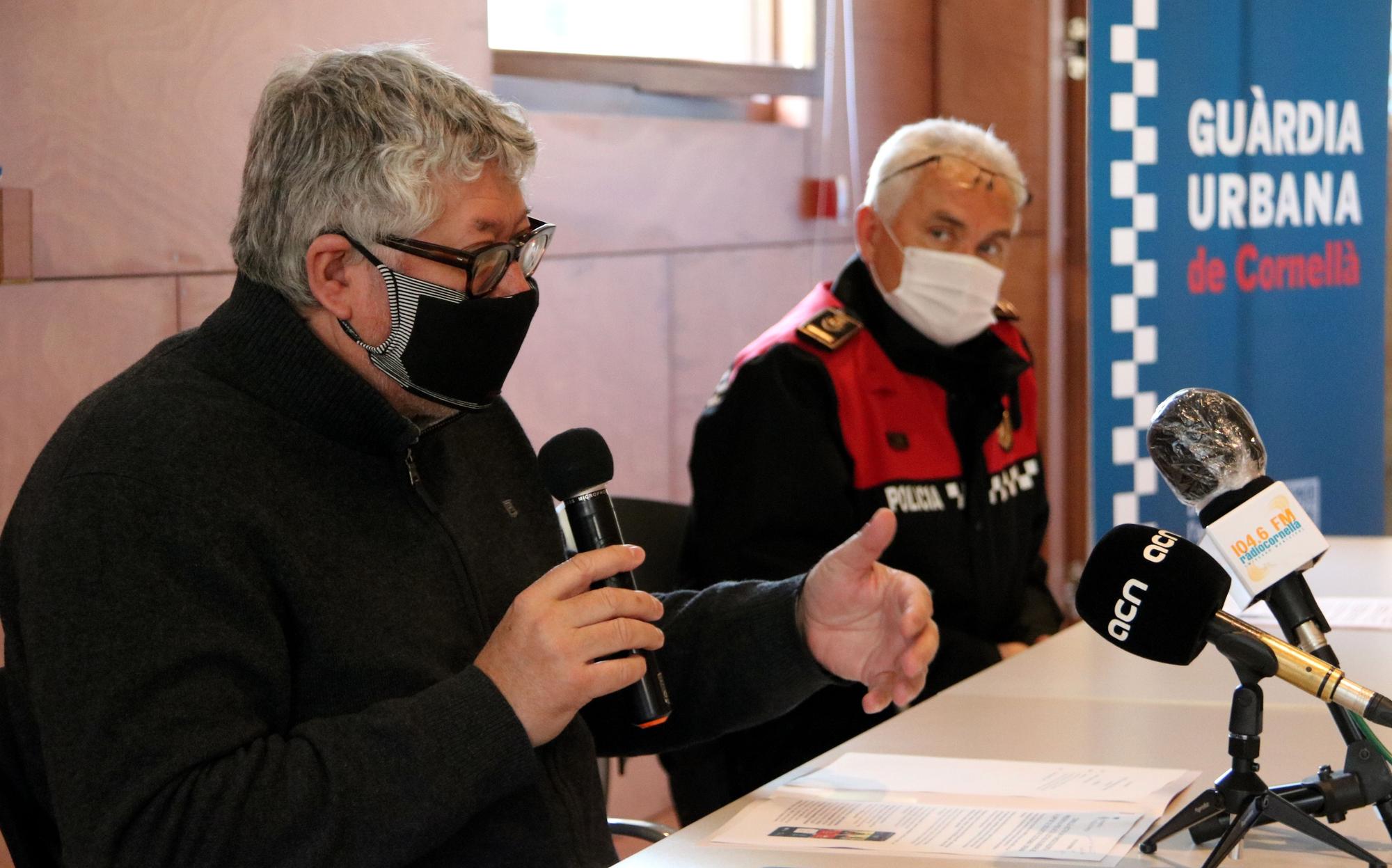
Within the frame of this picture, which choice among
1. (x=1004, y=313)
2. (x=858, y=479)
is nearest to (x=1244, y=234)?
(x=1004, y=313)

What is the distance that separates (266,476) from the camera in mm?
1410

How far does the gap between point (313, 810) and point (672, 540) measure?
4.10ft

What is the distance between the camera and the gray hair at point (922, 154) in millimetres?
2750

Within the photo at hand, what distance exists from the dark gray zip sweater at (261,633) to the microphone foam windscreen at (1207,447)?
605mm

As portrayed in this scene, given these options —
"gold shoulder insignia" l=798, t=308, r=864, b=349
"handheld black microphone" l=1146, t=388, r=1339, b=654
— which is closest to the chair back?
"gold shoulder insignia" l=798, t=308, r=864, b=349

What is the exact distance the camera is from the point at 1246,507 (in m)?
1.25

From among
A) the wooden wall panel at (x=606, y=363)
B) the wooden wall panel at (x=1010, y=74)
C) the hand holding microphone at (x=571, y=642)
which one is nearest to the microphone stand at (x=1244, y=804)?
the hand holding microphone at (x=571, y=642)

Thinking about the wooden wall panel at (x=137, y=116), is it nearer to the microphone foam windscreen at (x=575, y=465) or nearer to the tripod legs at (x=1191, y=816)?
the microphone foam windscreen at (x=575, y=465)

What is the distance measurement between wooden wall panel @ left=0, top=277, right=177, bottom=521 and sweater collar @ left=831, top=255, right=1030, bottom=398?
118cm

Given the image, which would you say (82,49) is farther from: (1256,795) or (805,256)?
(805,256)

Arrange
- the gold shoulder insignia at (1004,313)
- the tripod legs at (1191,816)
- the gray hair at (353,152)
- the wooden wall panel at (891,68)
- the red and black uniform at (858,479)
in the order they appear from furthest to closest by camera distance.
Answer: the wooden wall panel at (891,68), the gold shoulder insignia at (1004,313), the red and black uniform at (858,479), the gray hair at (353,152), the tripod legs at (1191,816)

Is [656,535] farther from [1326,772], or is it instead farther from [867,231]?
[1326,772]

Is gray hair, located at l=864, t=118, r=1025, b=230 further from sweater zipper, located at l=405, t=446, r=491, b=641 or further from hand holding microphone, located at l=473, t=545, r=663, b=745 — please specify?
hand holding microphone, located at l=473, t=545, r=663, b=745

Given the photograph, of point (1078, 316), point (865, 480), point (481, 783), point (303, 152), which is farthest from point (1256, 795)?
point (1078, 316)
